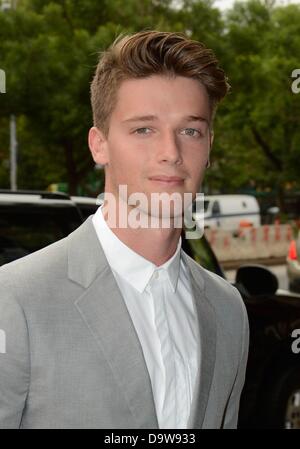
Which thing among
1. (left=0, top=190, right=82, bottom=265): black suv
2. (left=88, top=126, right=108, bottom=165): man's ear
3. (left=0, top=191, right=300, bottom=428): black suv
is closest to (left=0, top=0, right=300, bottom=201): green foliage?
(left=0, top=191, right=300, bottom=428): black suv

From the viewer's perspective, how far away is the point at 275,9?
30.2 metres

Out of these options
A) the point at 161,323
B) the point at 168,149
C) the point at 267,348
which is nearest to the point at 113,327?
the point at 161,323

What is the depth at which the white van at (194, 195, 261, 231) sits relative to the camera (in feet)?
91.3

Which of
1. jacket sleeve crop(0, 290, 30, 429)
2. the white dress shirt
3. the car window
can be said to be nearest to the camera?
jacket sleeve crop(0, 290, 30, 429)

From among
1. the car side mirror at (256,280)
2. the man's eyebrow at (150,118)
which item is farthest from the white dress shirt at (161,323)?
the car side mirror at (256,280)

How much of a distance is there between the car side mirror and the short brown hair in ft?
9.85

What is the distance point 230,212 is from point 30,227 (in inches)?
1046

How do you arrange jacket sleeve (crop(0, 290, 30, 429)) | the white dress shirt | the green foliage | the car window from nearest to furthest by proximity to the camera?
jacket sleeve (crop(0, 290, 30, 429)) → the white dress shirt → the car window → the green foliage

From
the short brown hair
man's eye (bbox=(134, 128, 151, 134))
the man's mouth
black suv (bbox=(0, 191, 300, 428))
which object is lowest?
black suv (bbox=(0, 191, 300, 428))

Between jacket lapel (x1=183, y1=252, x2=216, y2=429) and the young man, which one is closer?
the young man

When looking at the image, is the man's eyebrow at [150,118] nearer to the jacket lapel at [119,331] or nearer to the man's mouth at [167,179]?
the man's mouth at [167,179]

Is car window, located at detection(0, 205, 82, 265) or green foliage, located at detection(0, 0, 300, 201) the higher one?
green foliage, located at detection(0, 0, 300, 201)

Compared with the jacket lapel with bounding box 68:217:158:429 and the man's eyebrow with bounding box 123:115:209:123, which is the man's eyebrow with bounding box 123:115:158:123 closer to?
the man's eyebrow with bounding box 123:115:209:123
